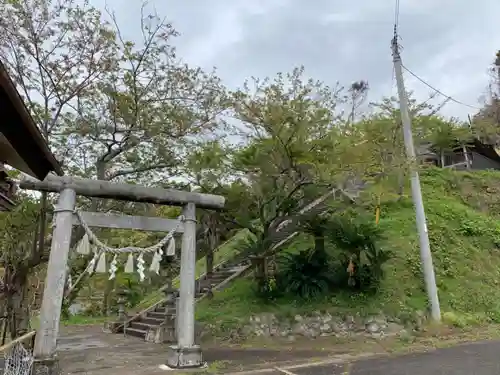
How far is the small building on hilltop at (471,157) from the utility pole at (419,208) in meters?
16.4

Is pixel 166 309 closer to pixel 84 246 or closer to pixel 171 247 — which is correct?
pixel 171 247

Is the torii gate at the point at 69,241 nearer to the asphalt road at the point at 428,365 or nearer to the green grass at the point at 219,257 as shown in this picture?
the asphalt road at the point at 428,365

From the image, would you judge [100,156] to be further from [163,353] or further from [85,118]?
[163,353]

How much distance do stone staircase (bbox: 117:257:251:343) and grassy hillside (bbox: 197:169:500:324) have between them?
0.65 metres

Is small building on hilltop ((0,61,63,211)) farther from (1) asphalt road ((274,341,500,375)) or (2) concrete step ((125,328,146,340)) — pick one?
(2) concrete step ((125,328,146,340))

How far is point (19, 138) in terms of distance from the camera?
4461 millimetres

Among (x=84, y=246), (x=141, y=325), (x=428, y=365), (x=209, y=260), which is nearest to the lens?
(x=84, y=246)

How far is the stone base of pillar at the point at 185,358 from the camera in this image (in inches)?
311

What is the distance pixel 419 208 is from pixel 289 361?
17.8ft

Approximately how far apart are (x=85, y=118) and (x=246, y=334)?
6.74 metres

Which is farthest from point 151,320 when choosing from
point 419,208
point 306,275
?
point 419,208

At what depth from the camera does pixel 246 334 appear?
1074 cm

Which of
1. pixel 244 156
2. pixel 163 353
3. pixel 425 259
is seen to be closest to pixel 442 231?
pixel 425 259

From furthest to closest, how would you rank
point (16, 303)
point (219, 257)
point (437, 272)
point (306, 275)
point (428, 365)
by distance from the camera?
point (219, 257)
point (437, 272)
point (306, 275)
point (16, 303)
point (428, 365)
